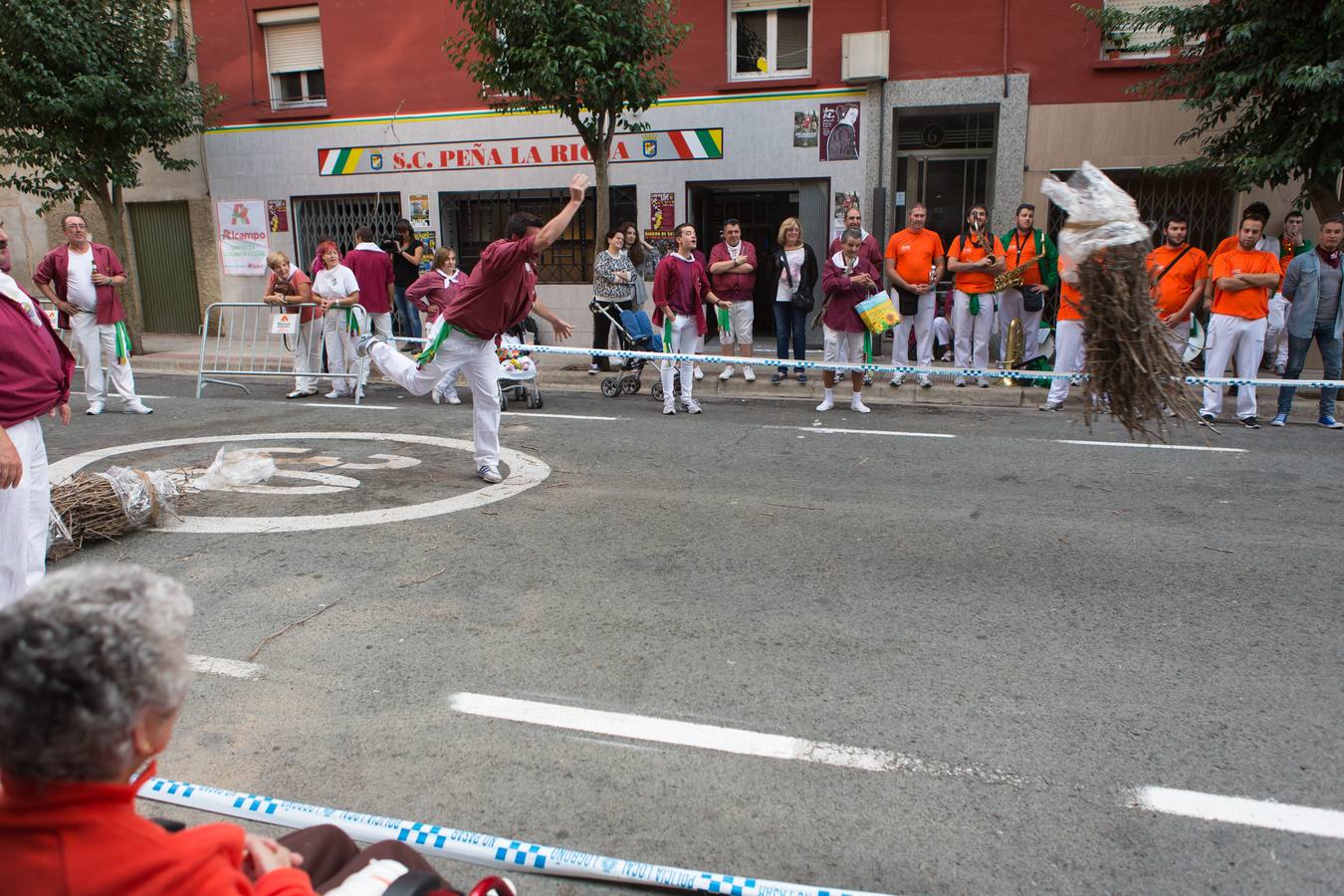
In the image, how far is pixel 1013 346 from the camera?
12.2 meters

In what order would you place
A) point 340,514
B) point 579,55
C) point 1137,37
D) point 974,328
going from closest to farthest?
point 340,514
point 974,328
point 579,55
point 1137,37

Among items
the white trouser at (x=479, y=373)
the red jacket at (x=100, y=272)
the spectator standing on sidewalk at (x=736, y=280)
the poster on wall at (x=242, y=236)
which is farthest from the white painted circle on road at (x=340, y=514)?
the poster on wall at (x=242, y=236)

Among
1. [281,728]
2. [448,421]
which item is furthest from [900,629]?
[448,421]

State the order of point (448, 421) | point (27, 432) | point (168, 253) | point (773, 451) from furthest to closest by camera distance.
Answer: point (168, 253) → point (448, 421) → point (773, 451) → point (27, 432)

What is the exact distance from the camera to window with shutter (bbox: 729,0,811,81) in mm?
15344

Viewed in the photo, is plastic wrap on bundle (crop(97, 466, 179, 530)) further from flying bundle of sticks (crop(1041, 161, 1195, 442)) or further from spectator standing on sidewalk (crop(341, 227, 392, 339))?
spectator standing on sidewalk (crop(341, 227, 392, 339))

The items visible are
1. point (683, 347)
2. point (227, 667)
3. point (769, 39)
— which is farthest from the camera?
point (769, 39)

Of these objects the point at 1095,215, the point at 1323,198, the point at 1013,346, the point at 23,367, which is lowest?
the point at 1013,346

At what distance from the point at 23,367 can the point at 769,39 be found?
13.6 m

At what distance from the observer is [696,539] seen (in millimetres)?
5973

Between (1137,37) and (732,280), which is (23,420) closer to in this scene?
(732,280)

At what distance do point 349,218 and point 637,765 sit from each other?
54.7 feet

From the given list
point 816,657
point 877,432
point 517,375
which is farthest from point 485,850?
point 517,375

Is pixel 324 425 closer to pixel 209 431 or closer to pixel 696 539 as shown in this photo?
pixel 209 431
